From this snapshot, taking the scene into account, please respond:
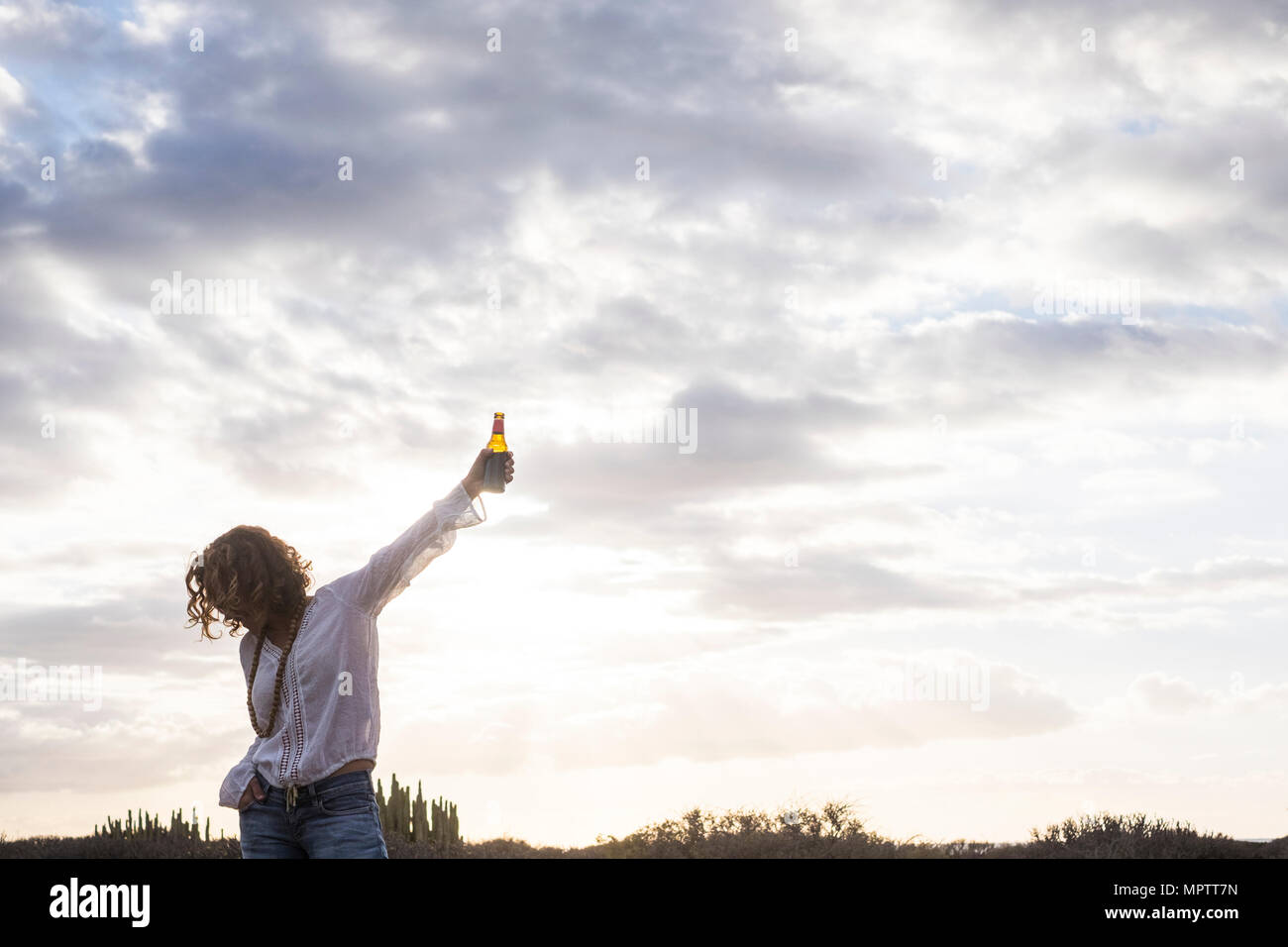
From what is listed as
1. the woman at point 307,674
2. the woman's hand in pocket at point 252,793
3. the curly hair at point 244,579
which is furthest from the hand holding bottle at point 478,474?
the woman's hand in pocket at point 252,793

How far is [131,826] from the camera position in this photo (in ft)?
72.4

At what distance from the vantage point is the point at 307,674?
5.68 metres

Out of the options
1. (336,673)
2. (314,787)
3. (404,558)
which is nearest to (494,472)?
(404,558)

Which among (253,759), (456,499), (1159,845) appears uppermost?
(456,499)

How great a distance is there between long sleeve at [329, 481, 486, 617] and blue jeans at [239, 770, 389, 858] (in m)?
0.77

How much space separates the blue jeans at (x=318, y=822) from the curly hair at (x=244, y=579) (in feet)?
2.46

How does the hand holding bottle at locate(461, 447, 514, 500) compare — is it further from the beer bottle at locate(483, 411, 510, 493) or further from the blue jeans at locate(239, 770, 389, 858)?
the blue jeans at locate(239, 770, 389, 858)

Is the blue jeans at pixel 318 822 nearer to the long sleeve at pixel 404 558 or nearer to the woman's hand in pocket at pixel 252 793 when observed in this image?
the woman's hand in pocket at pixel 252 793

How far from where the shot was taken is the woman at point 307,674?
5.48 meters

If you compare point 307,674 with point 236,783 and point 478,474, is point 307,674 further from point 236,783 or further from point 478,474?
point 478,474
